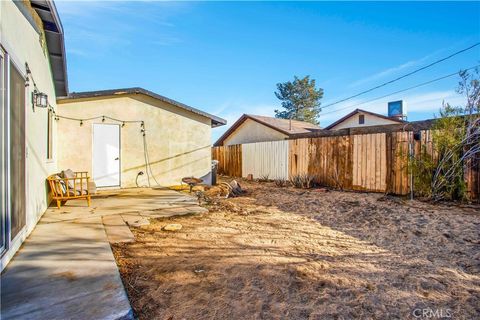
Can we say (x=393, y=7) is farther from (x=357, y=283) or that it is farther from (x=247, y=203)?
(x=357, y=283)

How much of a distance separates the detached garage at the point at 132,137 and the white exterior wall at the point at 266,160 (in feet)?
9.19

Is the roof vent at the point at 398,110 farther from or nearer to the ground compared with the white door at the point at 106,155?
farther from the ground

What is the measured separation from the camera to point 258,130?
61.5 feet

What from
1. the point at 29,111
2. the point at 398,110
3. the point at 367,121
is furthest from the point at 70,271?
the point at 367,121

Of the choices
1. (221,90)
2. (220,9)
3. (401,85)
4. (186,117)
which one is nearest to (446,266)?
(186,117)

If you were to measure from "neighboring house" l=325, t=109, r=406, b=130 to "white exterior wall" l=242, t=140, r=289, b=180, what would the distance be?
9162 mm

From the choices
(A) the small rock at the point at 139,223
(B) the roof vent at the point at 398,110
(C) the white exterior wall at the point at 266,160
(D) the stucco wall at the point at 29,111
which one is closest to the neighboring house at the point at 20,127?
(D) the stucco wall at the point at 29,111

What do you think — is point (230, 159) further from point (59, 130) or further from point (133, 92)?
point (59, 130)

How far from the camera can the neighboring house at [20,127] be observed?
2852 millimetres

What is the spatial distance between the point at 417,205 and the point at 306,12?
9.79m

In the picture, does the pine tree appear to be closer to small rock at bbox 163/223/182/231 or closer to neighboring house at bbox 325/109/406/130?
neighboring house at bbox 325/109/406/130

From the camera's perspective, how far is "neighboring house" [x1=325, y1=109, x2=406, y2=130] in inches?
701

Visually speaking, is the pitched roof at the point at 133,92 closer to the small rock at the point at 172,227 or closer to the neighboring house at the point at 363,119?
the small rock at the point at 172,227

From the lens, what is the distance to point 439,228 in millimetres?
4535
